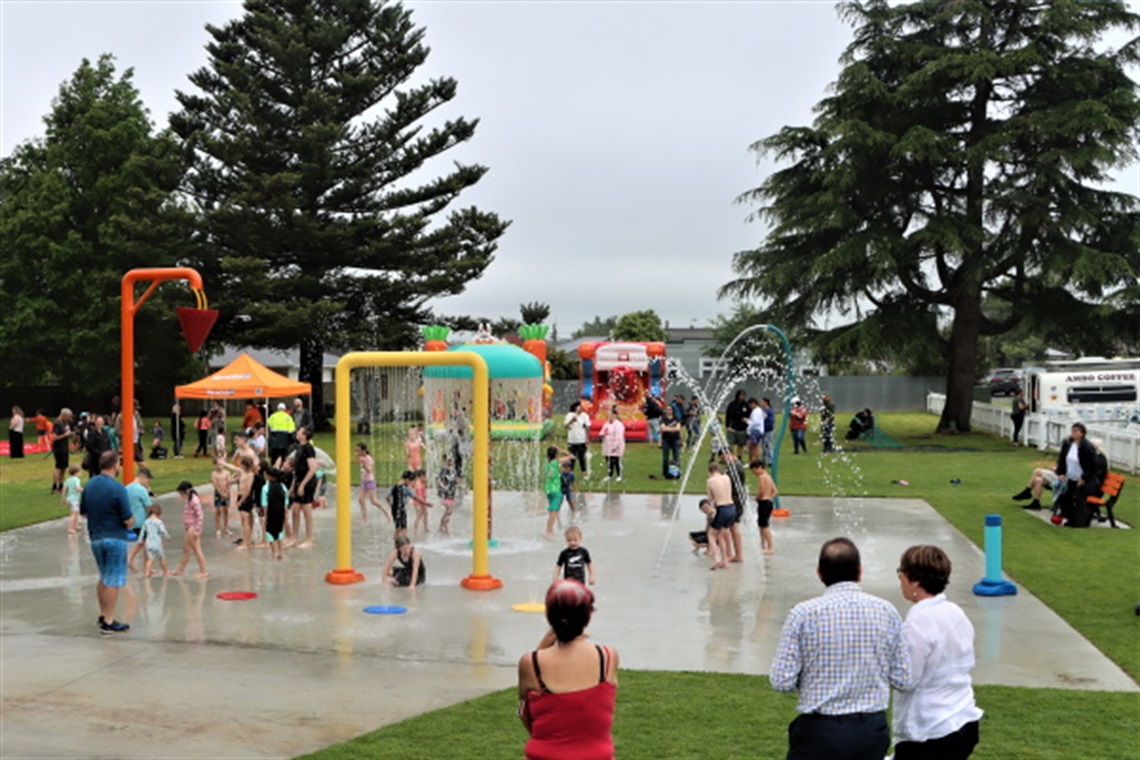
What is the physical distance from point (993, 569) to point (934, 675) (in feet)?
29.1

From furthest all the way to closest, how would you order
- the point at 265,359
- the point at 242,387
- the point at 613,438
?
the point at 265,359 < the point at 242,387 < the point at 613,438

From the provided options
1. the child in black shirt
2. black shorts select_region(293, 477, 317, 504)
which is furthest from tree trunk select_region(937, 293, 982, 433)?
the child in black shirt

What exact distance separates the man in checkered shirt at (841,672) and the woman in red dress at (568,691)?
70 centimetres

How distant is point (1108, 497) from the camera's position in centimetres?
1802

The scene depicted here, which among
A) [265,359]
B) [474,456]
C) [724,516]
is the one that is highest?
[265,359]

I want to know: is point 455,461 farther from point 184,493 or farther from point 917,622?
point 917,622

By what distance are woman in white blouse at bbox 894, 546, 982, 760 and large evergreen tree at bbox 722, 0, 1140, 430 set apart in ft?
109

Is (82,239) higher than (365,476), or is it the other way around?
(82,239)

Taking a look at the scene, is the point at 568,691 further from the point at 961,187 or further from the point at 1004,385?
the point at 1004,385

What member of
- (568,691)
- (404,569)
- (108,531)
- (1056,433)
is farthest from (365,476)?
(1056,433)

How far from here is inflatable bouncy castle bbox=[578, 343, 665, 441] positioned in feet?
123

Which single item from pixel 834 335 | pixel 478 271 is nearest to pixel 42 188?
pixel 478 271

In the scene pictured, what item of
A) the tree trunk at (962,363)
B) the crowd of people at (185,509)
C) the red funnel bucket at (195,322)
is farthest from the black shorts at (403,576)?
the tree trunk at (962,363)

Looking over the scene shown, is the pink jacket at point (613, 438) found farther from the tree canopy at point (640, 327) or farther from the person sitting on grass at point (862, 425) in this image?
the tree canopy at point (640, 327)
